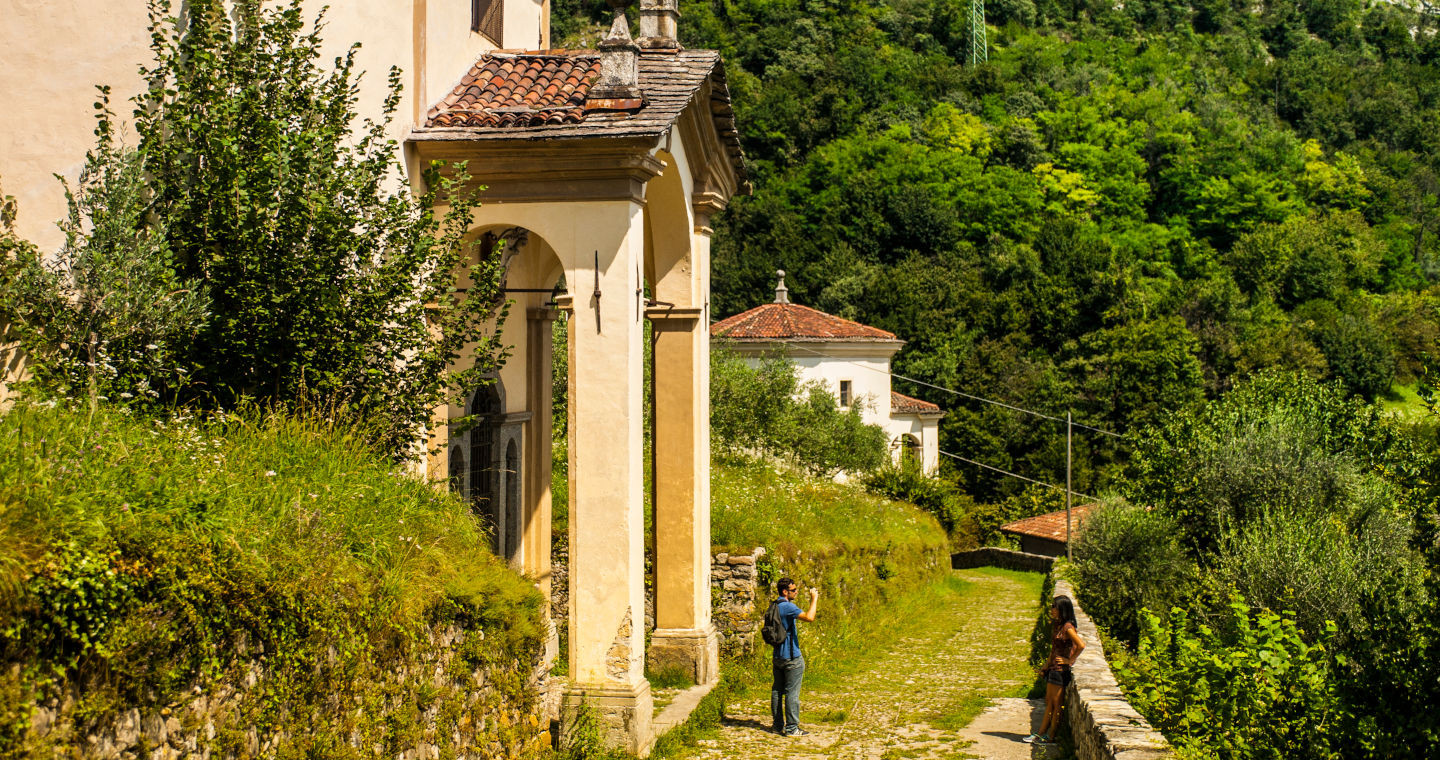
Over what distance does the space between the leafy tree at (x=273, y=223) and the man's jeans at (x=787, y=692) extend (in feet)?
15.4

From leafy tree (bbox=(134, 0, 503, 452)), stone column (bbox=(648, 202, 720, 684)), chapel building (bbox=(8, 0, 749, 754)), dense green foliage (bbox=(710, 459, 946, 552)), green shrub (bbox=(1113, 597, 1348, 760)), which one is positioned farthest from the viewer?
dense green foliage (bbox=(710, 459, 946, 552))

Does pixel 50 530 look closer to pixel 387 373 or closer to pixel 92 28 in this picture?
pixel 387 373

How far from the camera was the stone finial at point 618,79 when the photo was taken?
32.4 feet

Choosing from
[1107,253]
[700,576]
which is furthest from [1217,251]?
[700,576]

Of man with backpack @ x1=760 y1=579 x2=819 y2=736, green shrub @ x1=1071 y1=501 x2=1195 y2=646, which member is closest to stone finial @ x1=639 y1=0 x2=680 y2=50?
man with backpack @ x1=760 y1=579 x2=819 y2=736

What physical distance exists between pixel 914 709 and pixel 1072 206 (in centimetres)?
7421

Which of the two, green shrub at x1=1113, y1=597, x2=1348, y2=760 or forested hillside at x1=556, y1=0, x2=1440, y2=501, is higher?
forested hillside at x1=556, y1=0, x2=1440, y2=501

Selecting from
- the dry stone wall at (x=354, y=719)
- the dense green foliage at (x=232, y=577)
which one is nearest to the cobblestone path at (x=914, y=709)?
the dry stone wall at (x=354, y=719)

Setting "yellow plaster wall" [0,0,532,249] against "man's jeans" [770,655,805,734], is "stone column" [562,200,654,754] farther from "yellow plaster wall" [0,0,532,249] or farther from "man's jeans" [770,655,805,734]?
"yellow plaster wall" [0,0,532,249]

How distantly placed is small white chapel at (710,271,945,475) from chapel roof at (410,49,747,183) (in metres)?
29.9

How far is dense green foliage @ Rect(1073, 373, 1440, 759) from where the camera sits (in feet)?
29.4

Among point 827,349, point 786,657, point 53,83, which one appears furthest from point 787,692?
point 827,349

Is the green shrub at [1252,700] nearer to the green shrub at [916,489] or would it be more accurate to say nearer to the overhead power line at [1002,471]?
the green shrub at [916,489]

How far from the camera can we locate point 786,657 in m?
11.0
